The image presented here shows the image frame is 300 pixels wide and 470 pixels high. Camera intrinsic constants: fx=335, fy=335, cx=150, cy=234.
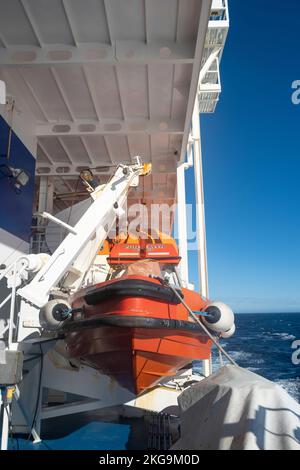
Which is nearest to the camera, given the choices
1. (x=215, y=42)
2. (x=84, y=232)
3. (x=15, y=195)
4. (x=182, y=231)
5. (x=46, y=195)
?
(x=84, y=232)

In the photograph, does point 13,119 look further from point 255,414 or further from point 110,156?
point 255,414

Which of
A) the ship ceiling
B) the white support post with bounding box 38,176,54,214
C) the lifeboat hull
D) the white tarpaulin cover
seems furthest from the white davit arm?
the white support post with bounding box 38,176,54,214

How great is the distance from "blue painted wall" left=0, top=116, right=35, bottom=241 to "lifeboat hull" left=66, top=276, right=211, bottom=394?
2168mm

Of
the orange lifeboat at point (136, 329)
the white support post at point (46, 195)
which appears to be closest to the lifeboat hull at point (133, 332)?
the orange lifeboat at point (136, 329)

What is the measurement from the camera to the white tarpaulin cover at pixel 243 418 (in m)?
1.62

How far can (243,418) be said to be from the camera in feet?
5.74

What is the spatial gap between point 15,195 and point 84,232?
2.03 meters

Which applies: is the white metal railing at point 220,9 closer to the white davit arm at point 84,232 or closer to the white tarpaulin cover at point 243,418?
the white davit arm at point 84,232

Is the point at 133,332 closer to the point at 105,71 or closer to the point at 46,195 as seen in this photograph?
the point at 105,71

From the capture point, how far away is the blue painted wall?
520cm

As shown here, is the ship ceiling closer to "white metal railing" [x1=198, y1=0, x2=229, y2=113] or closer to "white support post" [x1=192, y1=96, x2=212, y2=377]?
"white support post" [x1=192, y1=96, x2=212, y2=377]

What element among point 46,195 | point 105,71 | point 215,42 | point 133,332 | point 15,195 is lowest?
point 133,332

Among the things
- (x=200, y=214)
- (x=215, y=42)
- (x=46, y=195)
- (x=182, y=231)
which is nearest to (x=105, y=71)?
(x=200, y=214)

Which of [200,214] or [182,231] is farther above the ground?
[200,214]
